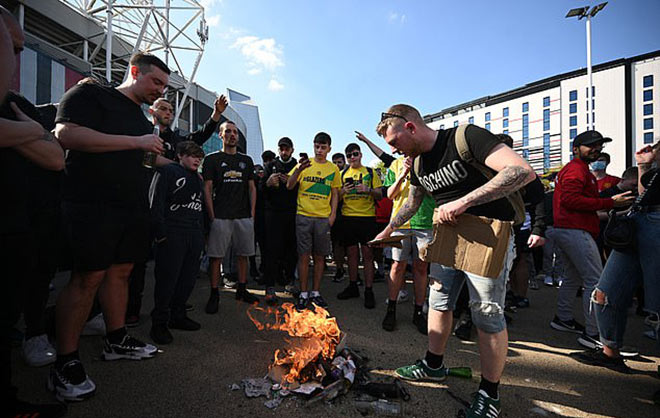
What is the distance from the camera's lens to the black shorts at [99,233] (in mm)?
2213

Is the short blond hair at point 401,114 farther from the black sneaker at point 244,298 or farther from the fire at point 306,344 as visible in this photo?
the black sneaker at point 244,298

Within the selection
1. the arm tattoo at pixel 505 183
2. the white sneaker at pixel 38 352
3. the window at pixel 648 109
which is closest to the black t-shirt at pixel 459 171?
the arm tattoo at pixel 505 183

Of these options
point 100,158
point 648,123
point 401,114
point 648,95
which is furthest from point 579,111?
point 100,158

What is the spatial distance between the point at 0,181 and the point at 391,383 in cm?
267

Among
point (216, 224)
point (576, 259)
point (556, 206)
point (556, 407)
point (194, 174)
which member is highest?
point (194, 174)

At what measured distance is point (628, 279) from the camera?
2689mm

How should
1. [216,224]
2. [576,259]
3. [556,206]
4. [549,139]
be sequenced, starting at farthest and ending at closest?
1. [549,139]
2. [216,224]
3. [556,206]
4. [576,259]

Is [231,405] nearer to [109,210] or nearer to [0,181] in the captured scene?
[109,210]

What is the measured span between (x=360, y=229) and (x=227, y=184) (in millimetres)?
2084

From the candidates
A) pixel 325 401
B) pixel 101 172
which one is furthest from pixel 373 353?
pixel 101 172

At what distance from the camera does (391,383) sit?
2393 millimetres

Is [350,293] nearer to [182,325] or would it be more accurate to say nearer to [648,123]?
[182,325]

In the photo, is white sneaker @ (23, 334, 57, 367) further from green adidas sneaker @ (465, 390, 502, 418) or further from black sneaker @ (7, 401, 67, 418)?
green adidas sneaker @ (465, 390, 502, 418)

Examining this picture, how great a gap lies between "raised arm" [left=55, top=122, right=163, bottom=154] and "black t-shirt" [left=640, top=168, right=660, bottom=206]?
→ 3.84 metres
